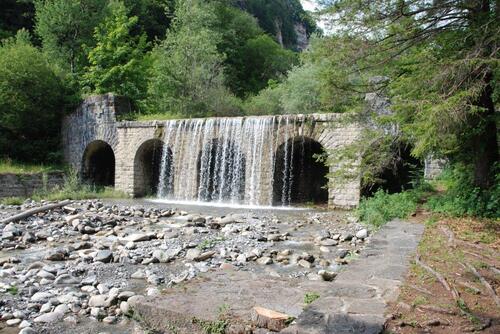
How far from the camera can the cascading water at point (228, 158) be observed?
1260 centimetres

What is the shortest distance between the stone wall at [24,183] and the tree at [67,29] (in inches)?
317

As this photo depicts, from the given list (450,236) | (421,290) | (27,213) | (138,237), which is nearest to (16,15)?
(27,213)

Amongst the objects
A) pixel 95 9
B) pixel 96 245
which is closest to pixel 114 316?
pixel 96 245

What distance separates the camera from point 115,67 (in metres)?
20.4

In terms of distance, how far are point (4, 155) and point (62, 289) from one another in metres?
14.7

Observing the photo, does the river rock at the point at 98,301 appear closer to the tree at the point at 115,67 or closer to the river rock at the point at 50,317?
the river rock at the point at 50,317

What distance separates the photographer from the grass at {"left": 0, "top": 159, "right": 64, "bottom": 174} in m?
15.3

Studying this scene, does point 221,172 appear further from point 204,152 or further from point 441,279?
point 441,279

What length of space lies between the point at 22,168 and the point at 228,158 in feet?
26.5

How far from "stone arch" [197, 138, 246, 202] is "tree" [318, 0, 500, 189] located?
6576 mm

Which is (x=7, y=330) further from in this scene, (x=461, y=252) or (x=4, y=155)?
(x=4, y=155)

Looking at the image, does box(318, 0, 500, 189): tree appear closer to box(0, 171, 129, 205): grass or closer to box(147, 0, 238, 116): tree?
box(0, 171, 129, 205): grass

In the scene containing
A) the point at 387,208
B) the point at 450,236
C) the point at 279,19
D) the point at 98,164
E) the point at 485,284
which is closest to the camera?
the point at 485,284

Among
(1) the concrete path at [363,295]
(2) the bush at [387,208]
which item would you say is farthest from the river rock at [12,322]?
(2) the bush at [387,208]
